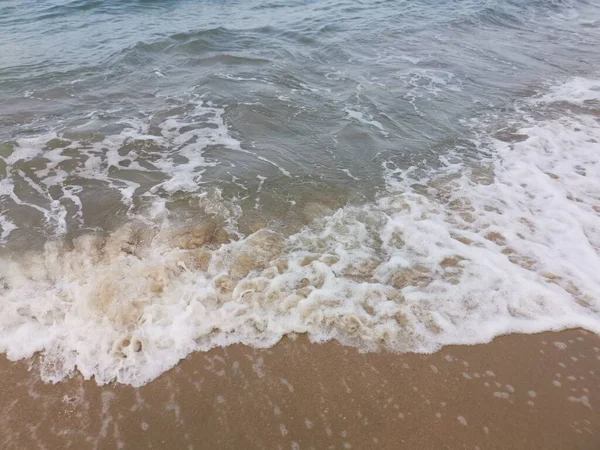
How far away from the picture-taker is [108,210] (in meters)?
5.72

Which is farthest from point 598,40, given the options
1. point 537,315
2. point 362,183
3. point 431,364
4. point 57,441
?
point 57,441

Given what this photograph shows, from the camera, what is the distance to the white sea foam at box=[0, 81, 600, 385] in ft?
12.9

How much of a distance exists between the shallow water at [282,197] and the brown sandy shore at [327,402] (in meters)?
0.21

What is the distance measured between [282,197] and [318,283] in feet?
6.61

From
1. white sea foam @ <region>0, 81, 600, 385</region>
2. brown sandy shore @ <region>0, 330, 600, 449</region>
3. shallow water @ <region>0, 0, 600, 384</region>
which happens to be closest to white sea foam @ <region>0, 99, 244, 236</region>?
shallow water @ <region>0, 0, 600, 384</region>

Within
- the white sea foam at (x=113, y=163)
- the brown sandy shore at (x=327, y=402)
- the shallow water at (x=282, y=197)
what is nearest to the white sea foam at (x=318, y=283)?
the shallow water at (x=282, y=197)

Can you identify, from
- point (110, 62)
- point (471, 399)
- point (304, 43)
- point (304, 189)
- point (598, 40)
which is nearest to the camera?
point (471, 399)

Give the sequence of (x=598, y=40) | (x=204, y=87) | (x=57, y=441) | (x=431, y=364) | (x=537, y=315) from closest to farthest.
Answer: (x=57, y=441)
(x=431, y=364)
(x=537, y=315)
(x=204, y=87)
(x=598, y=40)

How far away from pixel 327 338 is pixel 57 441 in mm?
2492

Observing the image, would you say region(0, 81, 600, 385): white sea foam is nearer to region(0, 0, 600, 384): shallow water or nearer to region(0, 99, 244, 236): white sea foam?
region(0, 0, 600, 384): shallow water

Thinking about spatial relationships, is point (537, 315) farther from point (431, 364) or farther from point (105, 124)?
point (105, 124)

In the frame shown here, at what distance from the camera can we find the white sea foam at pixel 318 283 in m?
3.92

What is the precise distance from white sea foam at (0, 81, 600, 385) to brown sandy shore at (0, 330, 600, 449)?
18 centimetres

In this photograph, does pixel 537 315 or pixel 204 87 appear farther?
pixel 204 87
